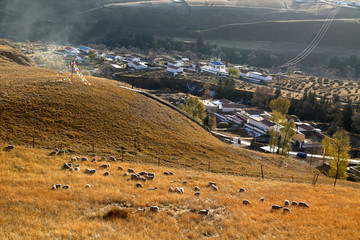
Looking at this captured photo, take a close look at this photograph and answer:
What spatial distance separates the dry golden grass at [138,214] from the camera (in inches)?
546

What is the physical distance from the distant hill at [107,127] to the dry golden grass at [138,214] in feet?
33.5

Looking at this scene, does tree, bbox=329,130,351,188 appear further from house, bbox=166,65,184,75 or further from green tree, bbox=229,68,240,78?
house, bbox=166,65,184,75

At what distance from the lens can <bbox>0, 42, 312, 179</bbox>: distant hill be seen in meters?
32.9

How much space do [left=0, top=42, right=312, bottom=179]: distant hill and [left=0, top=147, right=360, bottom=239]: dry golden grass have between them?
10218 millimetres

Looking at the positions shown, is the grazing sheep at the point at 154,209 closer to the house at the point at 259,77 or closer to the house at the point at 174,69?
the house at the point at 259,77

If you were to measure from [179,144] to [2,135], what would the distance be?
2088 centimetres

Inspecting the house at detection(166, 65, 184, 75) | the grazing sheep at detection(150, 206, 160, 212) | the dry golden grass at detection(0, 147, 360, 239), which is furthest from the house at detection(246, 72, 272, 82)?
the grazing sheep at detection(150, 206, 160, 212)

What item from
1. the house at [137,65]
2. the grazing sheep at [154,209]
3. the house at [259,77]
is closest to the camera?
the grazing sheep at [154,209]

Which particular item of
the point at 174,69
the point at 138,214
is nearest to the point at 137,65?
the point at 174,69

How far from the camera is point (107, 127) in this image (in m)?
38.7

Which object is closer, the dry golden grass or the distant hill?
the dry golden grass

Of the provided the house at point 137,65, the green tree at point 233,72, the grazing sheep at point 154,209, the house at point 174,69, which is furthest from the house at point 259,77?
the grazing sheep at point 154,209

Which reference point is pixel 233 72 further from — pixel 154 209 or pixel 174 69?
pixel 154 209

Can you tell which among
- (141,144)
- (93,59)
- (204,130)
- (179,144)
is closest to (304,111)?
(204,130)
